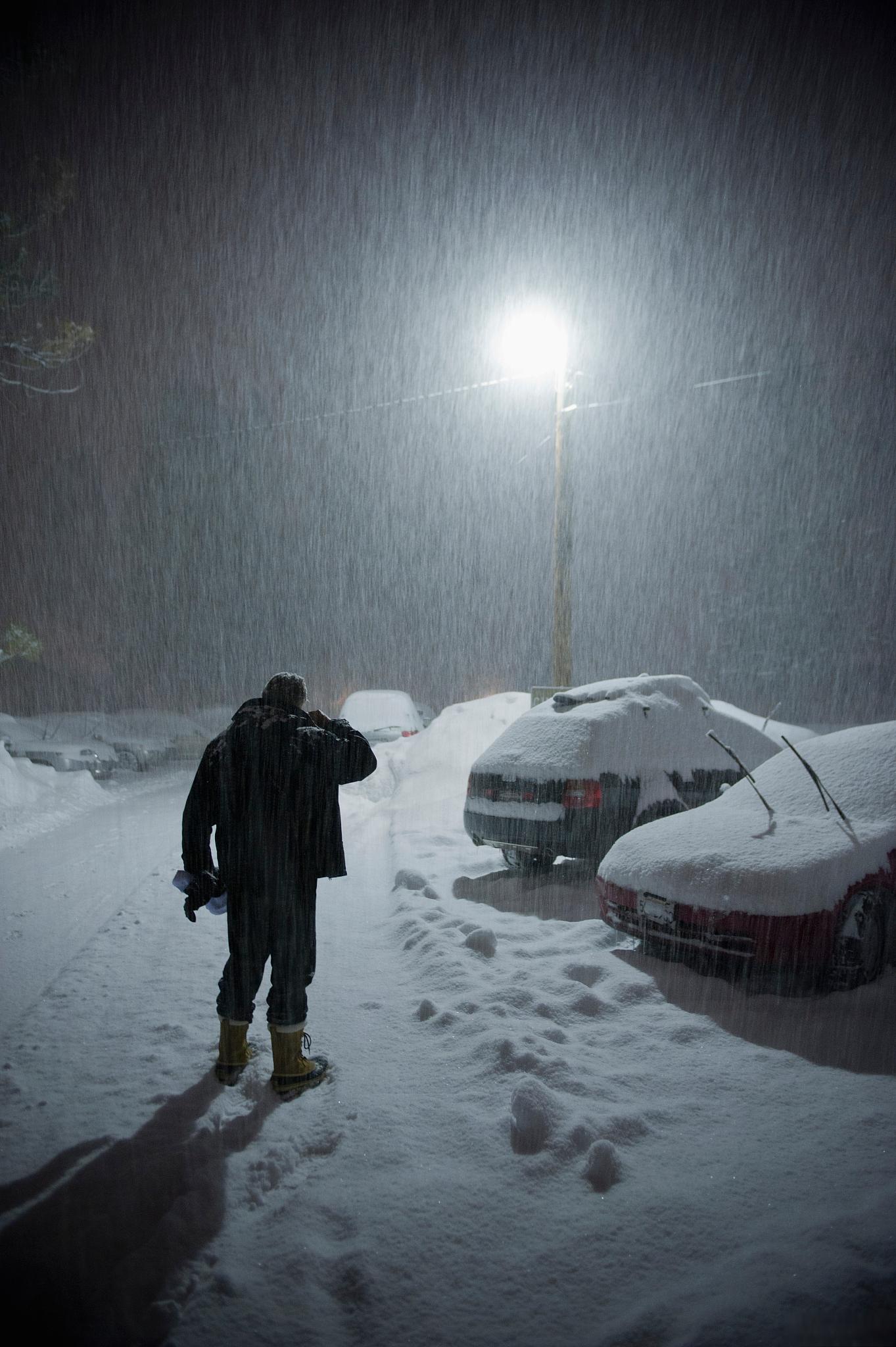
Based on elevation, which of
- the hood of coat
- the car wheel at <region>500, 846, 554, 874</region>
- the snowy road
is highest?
the hood of coat

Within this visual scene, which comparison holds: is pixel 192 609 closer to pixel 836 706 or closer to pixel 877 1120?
pixel 836 706

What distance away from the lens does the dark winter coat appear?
10.8 feet

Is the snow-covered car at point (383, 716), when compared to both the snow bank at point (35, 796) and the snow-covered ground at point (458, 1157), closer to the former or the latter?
the snow bank at point (35, 796)

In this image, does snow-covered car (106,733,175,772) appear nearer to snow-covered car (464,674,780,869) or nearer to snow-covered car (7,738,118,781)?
snow-covered car (7,738,118,781)

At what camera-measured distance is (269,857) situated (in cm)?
327

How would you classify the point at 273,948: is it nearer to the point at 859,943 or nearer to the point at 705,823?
the point at 705,823

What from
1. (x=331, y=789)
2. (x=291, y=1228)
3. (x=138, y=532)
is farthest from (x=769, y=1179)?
(x=138, y=532)

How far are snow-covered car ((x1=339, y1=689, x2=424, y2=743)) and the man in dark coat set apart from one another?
1260cm

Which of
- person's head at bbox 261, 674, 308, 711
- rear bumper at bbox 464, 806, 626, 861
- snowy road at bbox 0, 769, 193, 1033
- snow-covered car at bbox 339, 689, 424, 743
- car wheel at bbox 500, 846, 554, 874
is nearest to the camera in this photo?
person's head at bbox 261, 674, 308, 711

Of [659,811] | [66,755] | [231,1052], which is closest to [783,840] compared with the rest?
[659,811]

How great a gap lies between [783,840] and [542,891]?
2681 millimetres

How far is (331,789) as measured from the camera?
3.40 m

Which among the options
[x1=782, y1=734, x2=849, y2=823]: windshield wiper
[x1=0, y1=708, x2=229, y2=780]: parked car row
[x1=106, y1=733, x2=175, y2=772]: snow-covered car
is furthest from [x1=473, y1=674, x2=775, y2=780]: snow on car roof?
[x1=106, y1=733, x2=175, y2=772]: snow-covered car

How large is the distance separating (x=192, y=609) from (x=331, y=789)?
3793cm
